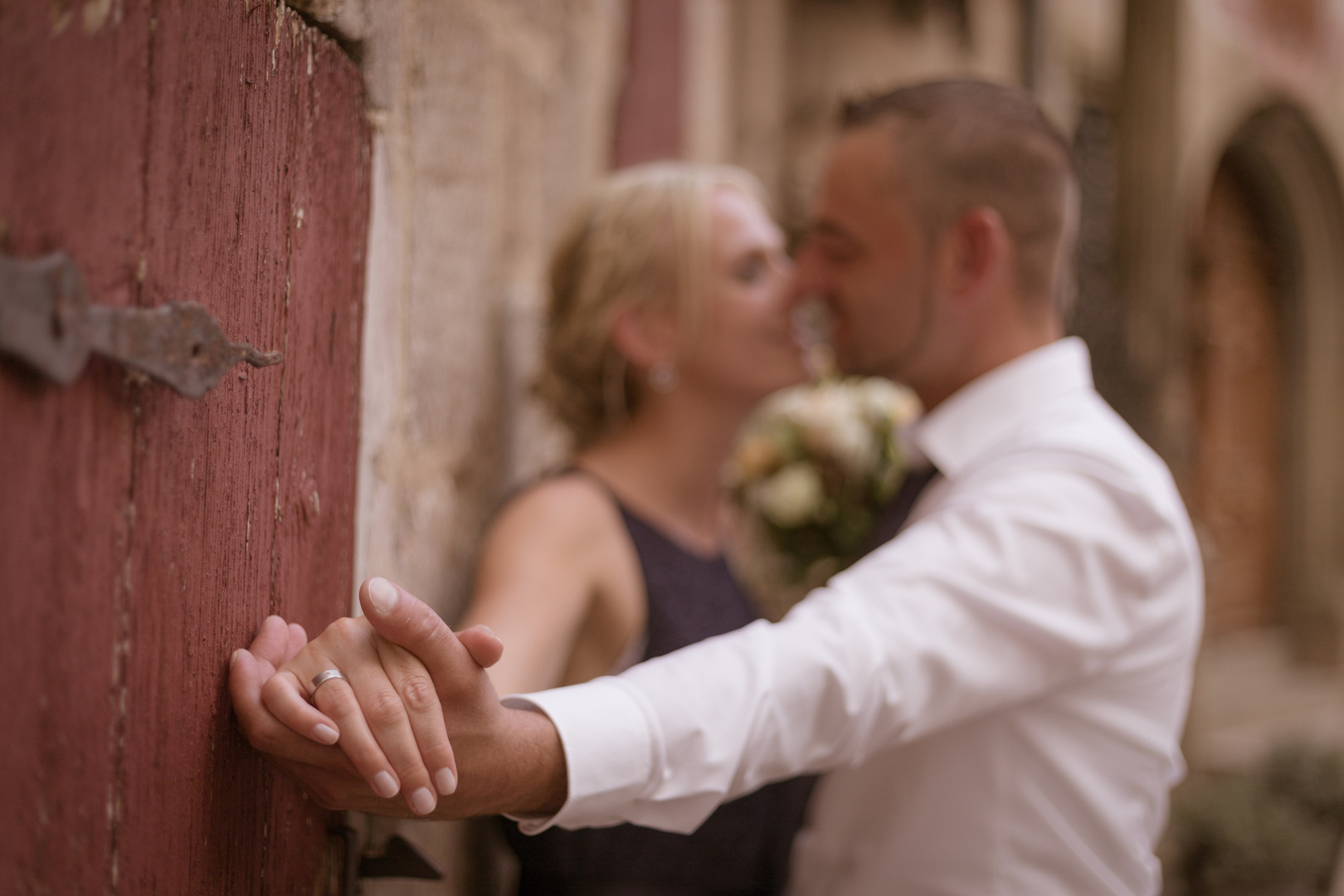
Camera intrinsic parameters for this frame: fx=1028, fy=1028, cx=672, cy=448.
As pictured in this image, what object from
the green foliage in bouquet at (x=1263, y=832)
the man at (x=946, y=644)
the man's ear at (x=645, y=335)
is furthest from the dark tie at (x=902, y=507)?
the green foliage in bouquet at (x=1263, y=832)

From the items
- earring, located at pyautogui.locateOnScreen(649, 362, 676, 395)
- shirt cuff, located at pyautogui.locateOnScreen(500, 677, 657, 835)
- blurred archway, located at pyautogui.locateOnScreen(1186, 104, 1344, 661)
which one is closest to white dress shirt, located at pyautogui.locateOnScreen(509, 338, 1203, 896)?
shirt cuff, located at pyautogui.locateOnScreen(500, 677, 657, 835)

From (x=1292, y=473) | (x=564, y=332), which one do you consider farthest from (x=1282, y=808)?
(x=1292, y=473)

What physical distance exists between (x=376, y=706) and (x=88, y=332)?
→ 0.36 m

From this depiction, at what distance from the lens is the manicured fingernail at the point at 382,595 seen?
792 mm

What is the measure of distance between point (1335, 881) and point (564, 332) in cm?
299

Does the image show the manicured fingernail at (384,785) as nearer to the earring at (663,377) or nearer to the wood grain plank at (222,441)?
the wood grain plank at (222,441)

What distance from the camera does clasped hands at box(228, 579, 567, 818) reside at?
31.7 inches

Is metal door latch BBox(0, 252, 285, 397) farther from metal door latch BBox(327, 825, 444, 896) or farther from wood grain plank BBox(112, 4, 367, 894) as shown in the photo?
metal door latch BBox(327, 825, 444, 896)

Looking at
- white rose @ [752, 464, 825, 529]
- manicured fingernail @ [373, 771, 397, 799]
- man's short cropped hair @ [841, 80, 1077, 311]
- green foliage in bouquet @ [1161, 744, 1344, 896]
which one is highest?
man's short cropped hair @ [841, 80, 1077, 311]

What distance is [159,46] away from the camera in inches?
26.3

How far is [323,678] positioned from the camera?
827 millimetres

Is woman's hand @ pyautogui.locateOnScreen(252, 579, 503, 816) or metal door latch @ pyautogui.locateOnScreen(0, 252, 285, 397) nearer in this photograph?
metal door latch @ pyautogui.locateOnScreen(0, 252, 285, 397)

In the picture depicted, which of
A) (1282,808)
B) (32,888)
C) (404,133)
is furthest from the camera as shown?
(1282,808)

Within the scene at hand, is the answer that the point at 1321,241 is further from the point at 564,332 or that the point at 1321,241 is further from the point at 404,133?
the point at 404,133
